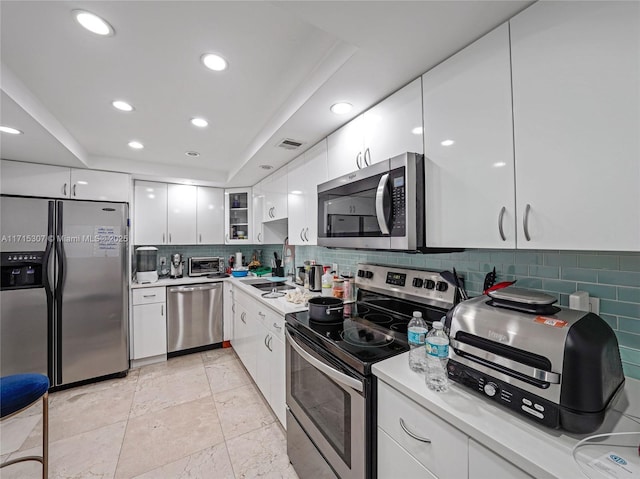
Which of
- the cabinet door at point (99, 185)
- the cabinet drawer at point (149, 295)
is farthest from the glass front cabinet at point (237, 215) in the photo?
the cabinet door at point (99, 185)

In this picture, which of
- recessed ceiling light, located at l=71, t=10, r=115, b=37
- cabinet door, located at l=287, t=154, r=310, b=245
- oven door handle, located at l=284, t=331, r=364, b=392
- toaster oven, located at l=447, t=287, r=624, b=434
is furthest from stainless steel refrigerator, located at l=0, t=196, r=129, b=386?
toaster oven, located at l=447, t=287, r=624, b=434

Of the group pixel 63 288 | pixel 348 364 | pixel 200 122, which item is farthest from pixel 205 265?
pixel 348 364

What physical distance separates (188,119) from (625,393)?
106 inches

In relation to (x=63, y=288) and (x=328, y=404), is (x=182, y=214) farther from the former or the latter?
(x=328, y=404)

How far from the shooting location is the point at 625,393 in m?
0.89

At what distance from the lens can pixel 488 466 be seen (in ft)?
2.35

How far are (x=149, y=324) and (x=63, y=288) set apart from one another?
2.88ft

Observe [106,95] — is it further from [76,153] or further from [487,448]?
[487,448]

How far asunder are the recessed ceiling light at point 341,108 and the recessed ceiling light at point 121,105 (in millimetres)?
1376

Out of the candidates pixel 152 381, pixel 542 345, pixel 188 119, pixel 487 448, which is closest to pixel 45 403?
pixel 152 381

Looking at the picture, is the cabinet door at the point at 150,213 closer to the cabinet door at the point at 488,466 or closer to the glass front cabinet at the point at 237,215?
the glass front cabinet at the point at 237,215

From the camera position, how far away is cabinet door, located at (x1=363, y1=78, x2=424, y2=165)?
4.17 feet

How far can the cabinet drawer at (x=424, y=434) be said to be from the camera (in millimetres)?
785

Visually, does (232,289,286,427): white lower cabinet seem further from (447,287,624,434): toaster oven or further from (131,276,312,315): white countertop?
(447,287,624,434): toaster oven
